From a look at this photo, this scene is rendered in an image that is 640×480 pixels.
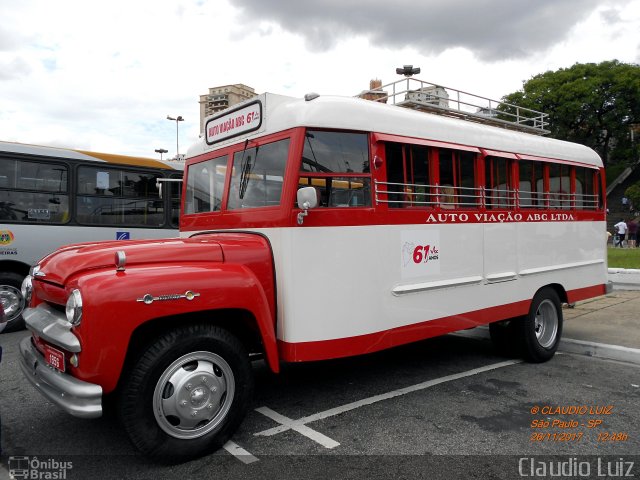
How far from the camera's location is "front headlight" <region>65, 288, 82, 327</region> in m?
2.95

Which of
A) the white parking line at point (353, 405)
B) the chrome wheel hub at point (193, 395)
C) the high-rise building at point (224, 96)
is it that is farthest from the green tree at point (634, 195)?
the chrome wheel hub at point (193, 395)

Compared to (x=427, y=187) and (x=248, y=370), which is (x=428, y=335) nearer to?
(x=427, y=187)

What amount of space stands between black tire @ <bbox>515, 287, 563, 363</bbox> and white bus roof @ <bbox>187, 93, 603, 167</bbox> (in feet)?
6.10

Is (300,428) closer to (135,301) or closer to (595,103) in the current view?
(135,301)

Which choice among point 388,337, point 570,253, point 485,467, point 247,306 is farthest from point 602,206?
point 247,306

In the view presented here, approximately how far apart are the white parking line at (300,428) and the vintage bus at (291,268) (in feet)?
1.93

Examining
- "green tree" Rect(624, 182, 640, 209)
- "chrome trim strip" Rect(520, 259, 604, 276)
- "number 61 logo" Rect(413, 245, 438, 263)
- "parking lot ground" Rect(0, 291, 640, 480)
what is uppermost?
"green tree" Rect(624, 182, 640, 209)

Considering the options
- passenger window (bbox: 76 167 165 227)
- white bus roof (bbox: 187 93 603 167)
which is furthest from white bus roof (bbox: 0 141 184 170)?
white bus roof (bbox: 187 93 603 167)

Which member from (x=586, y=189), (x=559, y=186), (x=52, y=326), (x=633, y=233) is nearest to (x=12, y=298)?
(x=52, y=326)

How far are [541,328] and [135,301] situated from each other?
5049 mm

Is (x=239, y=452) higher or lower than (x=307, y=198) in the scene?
lower

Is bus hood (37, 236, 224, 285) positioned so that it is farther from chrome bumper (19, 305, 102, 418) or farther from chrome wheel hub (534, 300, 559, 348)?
chrome wheel hub (534, 300, 559, 348)

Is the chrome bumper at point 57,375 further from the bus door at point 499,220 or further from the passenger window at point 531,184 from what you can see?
the passenger window at point 531,184

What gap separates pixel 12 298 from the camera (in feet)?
25.9
